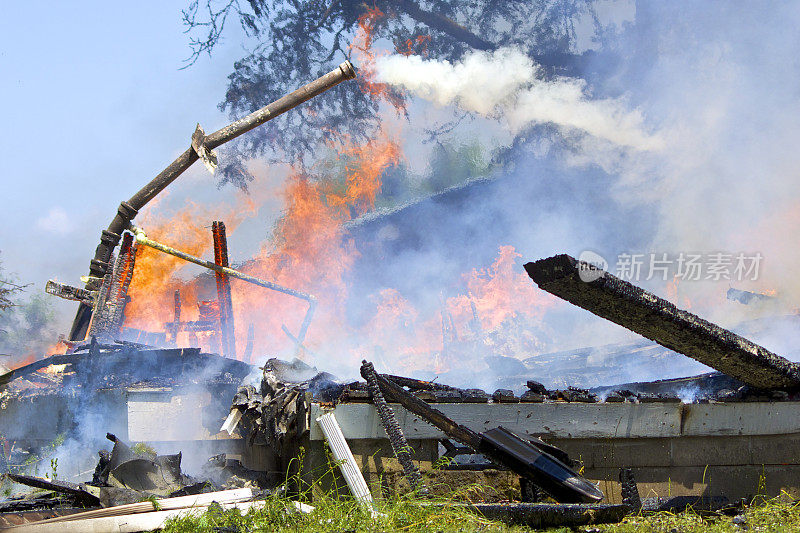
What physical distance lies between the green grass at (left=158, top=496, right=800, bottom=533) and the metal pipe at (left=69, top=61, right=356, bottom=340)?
10623 millimetres

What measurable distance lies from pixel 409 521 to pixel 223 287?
1488 centimetres

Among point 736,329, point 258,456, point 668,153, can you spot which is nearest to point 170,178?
point 258,456

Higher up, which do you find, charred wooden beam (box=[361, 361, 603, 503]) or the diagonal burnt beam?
the diagonal burnt beam

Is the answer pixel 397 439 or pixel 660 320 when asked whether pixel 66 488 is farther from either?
pixel 660 320

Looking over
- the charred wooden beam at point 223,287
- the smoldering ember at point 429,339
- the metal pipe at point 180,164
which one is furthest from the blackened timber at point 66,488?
the charred wooden beam at point 223,287

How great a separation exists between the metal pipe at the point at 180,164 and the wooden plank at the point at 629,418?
947 cm

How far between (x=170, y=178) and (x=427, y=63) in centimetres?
2002

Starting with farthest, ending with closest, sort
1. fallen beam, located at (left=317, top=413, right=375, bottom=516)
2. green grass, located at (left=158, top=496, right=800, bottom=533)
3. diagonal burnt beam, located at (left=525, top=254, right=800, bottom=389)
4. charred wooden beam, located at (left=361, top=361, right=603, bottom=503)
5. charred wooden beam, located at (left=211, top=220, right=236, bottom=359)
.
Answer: charred wooden beam, located at (left=211, top=220, right=236, bottom=359), fallen beam, located at (left=317, top=413, right=375, bottom=516), diagonal burnt beam, located at (left=525, top=254, right=800, bottom=389), charred wooden beam, located at (left=361, top=361, right=603, bottom=503), green grass, located at (left=158, top=496, right=800, bottom=533)

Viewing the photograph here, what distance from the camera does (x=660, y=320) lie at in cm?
618

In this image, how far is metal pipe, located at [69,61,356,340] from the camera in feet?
46.8

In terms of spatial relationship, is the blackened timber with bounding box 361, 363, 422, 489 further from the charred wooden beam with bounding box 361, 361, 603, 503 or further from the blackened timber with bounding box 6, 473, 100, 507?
the blackened timber with bounding box 6, 473, 100, 507

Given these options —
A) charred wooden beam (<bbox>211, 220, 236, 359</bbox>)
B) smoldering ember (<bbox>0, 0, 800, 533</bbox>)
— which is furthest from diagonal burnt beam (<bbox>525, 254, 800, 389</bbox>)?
charred wooden beam (<bbox>211, 220, 236, 359</bbox>)

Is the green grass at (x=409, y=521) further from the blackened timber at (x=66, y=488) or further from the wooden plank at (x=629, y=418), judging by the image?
the blackened timber at (x=66, y=488)

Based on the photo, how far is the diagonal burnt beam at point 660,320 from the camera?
5.66m
